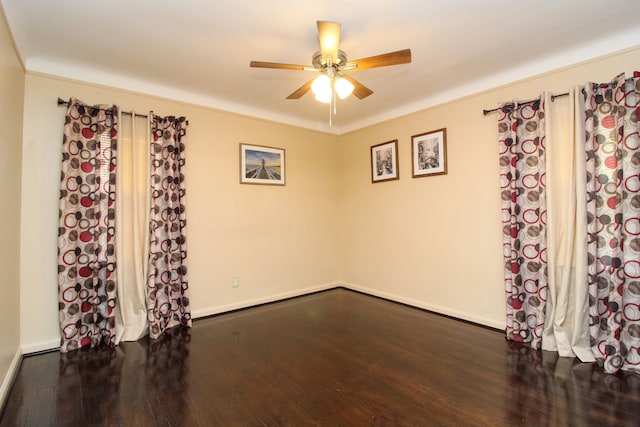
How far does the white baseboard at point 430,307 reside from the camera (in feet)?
10.6

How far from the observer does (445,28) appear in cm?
236

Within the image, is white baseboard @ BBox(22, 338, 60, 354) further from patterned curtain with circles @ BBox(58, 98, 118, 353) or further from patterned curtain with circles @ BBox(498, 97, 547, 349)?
patterned curtain with circles @ BBox(498, 97, 547, 349)

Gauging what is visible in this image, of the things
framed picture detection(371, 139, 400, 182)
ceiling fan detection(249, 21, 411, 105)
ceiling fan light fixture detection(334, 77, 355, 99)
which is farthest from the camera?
framed picture detection(371, 139, 400, 182)

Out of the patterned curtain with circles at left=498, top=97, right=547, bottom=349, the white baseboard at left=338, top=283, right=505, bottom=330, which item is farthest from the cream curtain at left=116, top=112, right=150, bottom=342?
the patterned curtain with circles at left=498, top=97, right=547, bottom=349

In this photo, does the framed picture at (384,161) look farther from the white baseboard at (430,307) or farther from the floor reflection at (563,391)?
the floor reflection at (563,391)

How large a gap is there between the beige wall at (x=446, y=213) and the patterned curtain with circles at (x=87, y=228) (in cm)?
308

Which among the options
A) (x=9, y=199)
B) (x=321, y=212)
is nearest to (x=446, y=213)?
(x=321, y=212)

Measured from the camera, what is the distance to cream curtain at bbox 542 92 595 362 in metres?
2.55

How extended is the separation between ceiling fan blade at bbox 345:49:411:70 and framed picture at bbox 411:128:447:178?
69.3 inches

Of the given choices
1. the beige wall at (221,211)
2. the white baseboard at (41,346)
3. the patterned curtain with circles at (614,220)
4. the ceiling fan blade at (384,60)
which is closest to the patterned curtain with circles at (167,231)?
the beige wall at (221,211)

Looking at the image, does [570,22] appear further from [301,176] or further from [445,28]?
[301,176]

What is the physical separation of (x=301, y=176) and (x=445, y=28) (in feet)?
8.71

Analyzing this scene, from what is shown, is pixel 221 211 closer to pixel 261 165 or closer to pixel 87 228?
pixel 261 165

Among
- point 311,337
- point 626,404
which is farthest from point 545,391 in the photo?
point 311,337
